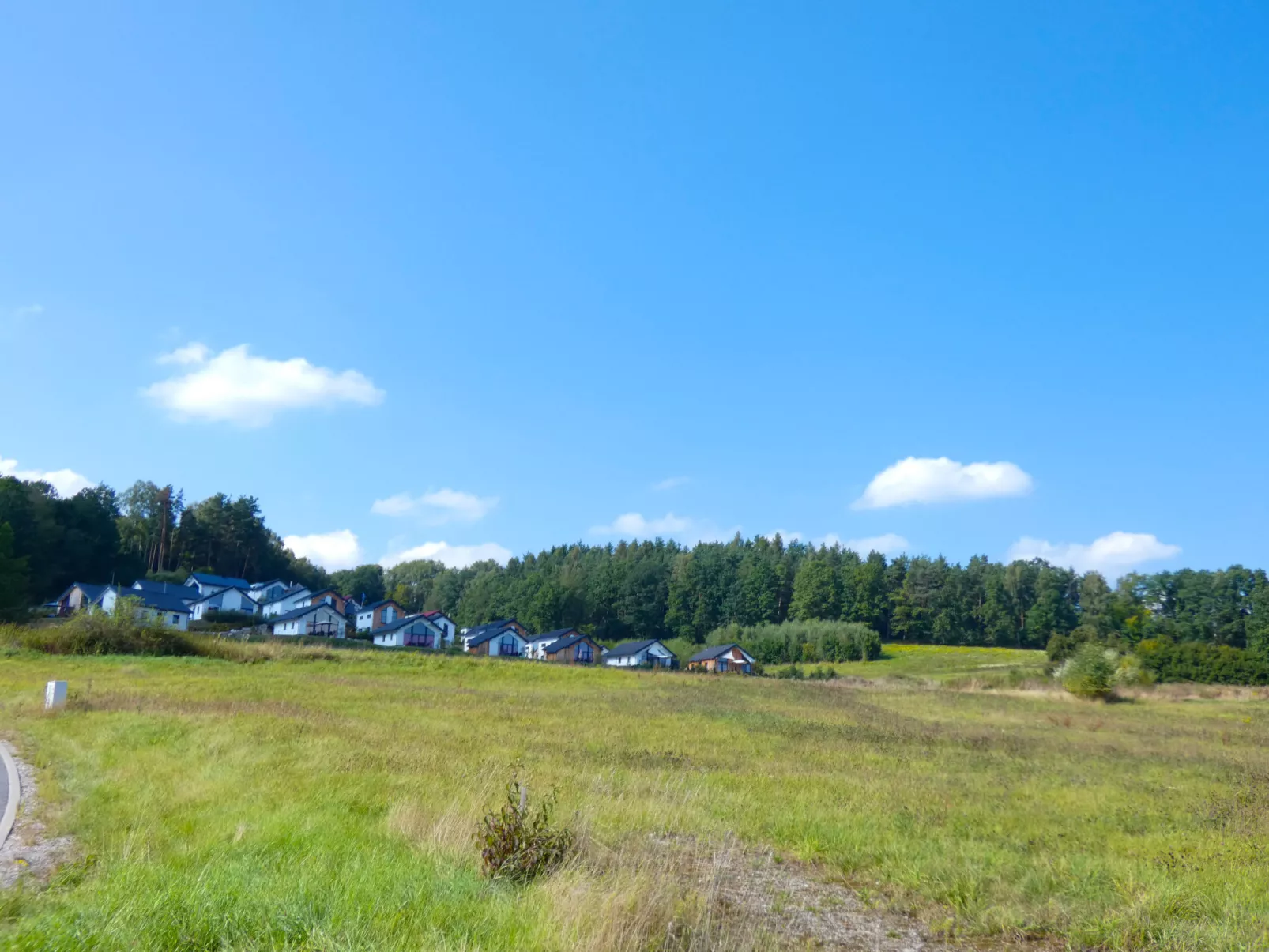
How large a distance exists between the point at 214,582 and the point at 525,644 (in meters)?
42.9

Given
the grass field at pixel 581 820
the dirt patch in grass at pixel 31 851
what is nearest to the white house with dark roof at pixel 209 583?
the grass field at pixel 581 820

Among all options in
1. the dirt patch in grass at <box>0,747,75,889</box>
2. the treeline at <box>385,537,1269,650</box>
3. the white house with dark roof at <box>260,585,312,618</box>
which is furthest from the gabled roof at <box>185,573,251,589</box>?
the dirt patch in grass at <box>0,747,75,889</box>

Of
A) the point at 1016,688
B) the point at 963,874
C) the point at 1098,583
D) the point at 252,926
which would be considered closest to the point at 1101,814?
the point at 963,874


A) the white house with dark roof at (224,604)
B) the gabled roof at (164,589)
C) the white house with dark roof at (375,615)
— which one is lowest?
the white house with dark roof at (375,615)

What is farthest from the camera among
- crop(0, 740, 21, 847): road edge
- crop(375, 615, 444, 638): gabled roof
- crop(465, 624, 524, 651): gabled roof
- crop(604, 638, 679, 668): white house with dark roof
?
crop(465, 624, 524, 651): gabled roof

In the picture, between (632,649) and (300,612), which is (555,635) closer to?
(632,649)

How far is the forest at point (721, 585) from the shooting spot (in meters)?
104

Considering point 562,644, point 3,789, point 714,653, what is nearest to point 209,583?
point 562,644

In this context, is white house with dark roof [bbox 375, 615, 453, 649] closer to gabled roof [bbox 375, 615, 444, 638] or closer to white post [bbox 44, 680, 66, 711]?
gabled roof [bbox 375, 615, 444, 638]

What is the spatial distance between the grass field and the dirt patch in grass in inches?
9.9

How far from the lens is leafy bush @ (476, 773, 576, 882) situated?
7.72 m

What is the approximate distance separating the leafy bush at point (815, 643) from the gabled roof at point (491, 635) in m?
33.2

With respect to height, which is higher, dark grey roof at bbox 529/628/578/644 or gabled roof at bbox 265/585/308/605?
gabled roof at bbox 265/585/308/605

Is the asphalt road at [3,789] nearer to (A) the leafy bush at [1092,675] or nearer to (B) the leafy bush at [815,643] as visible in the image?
(A) the leafy bush at [1092,675]
